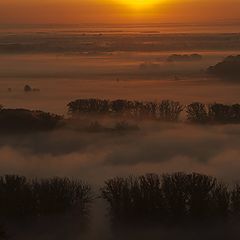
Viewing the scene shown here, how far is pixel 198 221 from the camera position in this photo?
24891 millimetres

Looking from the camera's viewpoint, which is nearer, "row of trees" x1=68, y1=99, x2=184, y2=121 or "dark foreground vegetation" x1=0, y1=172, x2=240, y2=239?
"dark foreground vegetation" x1=0, y1=172, x2=240, y2=239

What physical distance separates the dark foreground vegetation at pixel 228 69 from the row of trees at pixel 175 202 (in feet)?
191

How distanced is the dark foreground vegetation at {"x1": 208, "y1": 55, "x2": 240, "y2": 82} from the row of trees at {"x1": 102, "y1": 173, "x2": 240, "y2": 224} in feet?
191

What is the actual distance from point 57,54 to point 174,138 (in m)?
72.8

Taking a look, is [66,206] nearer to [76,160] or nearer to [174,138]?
[76,160]

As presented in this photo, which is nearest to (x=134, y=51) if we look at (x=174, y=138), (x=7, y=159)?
(x=174, y=138)

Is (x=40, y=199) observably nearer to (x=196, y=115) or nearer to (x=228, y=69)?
(x=196, y=115)

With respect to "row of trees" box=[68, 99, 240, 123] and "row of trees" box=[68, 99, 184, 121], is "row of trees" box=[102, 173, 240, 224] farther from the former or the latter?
"row of trees" box=[68, 99, 184, 121]

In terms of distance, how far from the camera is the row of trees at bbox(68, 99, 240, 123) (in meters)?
46.2

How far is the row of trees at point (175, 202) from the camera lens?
25047mm

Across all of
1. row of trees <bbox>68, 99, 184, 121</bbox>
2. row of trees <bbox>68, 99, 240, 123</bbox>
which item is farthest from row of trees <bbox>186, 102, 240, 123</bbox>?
row of trees <bbox>68, 99, 184, 121</bbox>

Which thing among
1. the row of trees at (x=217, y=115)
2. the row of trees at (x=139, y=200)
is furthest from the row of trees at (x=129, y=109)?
the row of trees at (x=139, y=200)

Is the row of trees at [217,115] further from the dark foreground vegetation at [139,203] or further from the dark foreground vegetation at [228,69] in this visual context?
the dark foreground vegetation at [228,69]

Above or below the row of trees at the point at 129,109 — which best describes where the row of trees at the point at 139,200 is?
below
